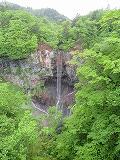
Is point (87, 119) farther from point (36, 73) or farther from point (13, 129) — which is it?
point (36, 73)

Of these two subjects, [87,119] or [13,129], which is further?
[87,119]

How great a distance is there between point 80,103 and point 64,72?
67.5 ft

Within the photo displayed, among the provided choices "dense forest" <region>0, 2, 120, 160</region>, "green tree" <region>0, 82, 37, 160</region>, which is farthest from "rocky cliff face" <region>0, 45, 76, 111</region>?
"green tree" <region>0, 82, 37, 160</region>

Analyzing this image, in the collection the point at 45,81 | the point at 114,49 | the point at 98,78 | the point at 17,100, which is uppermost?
the point at 114,49

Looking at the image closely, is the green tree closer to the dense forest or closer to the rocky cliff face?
the dense forest

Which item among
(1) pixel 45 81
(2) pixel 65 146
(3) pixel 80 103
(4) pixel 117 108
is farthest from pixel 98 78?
(1) pixel 45 81

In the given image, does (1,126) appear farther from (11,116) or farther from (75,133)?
(75,133)

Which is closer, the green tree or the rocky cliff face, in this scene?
the green tree

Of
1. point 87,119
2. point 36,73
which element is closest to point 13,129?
point 87,119

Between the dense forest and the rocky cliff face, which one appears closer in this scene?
the dense forest

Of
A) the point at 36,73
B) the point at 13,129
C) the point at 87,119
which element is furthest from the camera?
the point at 36,73

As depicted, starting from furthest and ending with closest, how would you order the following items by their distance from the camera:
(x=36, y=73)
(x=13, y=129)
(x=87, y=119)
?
(x=36, y=73) < (x=87, y=119) < (x=13, y=129)

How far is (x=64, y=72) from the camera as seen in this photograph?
126 feet

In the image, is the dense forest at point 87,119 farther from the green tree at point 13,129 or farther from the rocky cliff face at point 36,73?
the rocky cliff face at point 36,73
